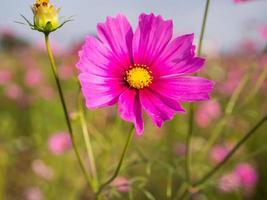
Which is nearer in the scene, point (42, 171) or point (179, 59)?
point (179, 59)

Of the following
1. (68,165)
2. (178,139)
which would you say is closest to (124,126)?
(178,139)

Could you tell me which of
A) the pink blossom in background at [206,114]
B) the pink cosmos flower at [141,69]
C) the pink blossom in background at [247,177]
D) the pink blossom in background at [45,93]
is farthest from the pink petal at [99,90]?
the pink blossom in background at [45,93]

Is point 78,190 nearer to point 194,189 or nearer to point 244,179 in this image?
point 244,179

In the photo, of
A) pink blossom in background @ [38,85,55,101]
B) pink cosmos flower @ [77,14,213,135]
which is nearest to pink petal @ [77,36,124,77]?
pink cosmos flower @ [77,14,213,135]

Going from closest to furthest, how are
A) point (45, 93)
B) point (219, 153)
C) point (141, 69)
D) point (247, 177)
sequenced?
point (141, 69) → point (247, 177) → point (219, 153) → point (45, 93)

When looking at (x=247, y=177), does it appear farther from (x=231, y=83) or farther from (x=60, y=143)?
(x=231, y=83)

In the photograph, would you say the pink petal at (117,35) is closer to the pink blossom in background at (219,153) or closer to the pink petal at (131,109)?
the pink petal at (131,109)

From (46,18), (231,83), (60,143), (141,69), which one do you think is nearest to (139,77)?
(141,69)
